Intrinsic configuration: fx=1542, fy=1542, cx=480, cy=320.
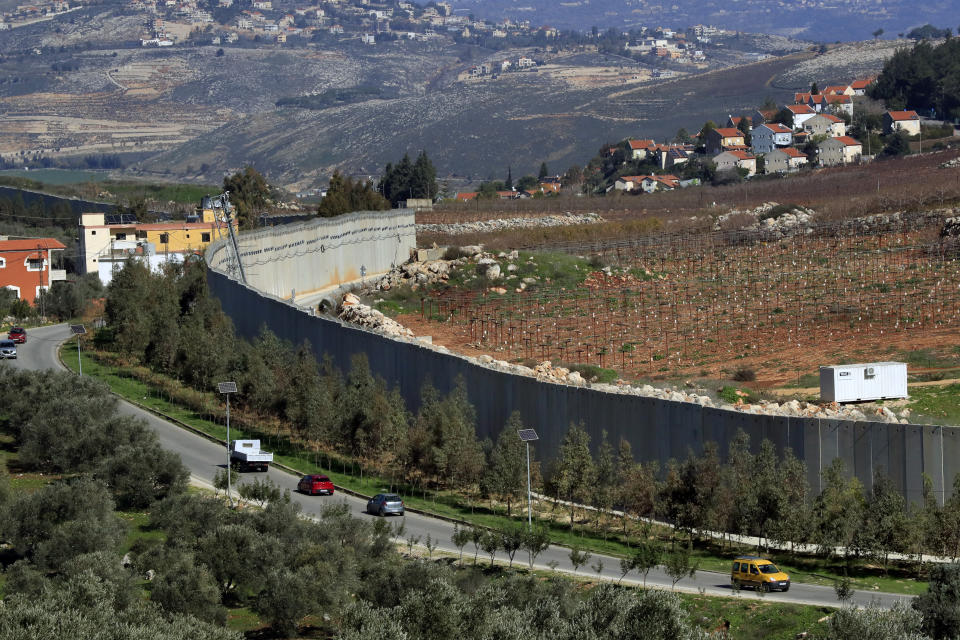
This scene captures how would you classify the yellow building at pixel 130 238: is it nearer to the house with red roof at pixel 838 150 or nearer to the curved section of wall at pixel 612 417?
the curved section of wall at pixel 612 417

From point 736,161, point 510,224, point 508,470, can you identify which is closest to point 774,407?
point 508,470

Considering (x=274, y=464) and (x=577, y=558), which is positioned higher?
(x=577, y=558)

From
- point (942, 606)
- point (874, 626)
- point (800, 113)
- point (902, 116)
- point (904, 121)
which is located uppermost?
point (800, 113)

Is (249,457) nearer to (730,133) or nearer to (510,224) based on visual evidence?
(510,224)

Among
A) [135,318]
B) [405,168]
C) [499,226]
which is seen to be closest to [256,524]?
[135,318]

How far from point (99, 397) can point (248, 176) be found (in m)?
63.1

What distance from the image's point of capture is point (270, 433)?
130 ft

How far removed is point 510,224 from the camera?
294ft

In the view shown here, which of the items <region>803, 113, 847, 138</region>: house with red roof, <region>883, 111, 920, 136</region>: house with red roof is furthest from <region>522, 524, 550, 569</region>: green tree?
<region>803, 113, 847, 138</region>: house with red roof

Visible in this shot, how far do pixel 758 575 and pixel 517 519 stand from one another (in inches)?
320

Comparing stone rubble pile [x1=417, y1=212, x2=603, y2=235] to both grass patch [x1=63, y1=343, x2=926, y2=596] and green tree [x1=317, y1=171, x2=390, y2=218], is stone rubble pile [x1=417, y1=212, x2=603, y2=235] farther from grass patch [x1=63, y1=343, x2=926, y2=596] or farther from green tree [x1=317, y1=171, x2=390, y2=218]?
grass patch [x1=63, y1=343, x2=926, y2=596]

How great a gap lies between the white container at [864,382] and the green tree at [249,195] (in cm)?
5411

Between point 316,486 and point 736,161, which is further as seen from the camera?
point 736,161

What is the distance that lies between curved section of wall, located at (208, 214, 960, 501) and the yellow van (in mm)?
4544
